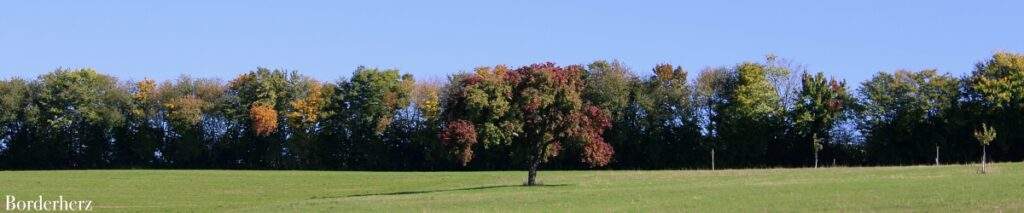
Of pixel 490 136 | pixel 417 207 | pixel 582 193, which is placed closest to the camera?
pixel 417 207

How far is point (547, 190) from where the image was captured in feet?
161

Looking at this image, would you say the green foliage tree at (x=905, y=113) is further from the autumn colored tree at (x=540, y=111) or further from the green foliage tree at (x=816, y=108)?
the autumn colored tree at (x=540, y=111)

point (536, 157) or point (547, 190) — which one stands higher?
point (536, 157)

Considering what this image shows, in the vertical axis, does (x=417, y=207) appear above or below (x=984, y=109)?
below

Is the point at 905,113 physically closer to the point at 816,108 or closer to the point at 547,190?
the point at 816,108

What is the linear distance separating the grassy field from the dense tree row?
15.9m

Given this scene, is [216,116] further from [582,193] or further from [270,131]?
[582,193]

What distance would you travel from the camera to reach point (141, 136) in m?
105

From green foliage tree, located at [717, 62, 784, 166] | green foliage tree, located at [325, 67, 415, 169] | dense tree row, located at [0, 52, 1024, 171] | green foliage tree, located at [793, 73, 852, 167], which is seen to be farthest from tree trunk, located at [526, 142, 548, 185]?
green foliage tree, located at [325, 67, 415, 169]

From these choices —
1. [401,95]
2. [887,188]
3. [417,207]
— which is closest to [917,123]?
[401,95]

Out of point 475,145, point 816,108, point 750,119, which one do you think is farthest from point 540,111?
point 750,119

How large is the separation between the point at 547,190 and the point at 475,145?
23.7m

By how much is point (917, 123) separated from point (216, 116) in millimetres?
58610

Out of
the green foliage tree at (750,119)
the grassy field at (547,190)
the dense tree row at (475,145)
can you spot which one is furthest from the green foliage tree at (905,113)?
the grassy field at (547,190)
